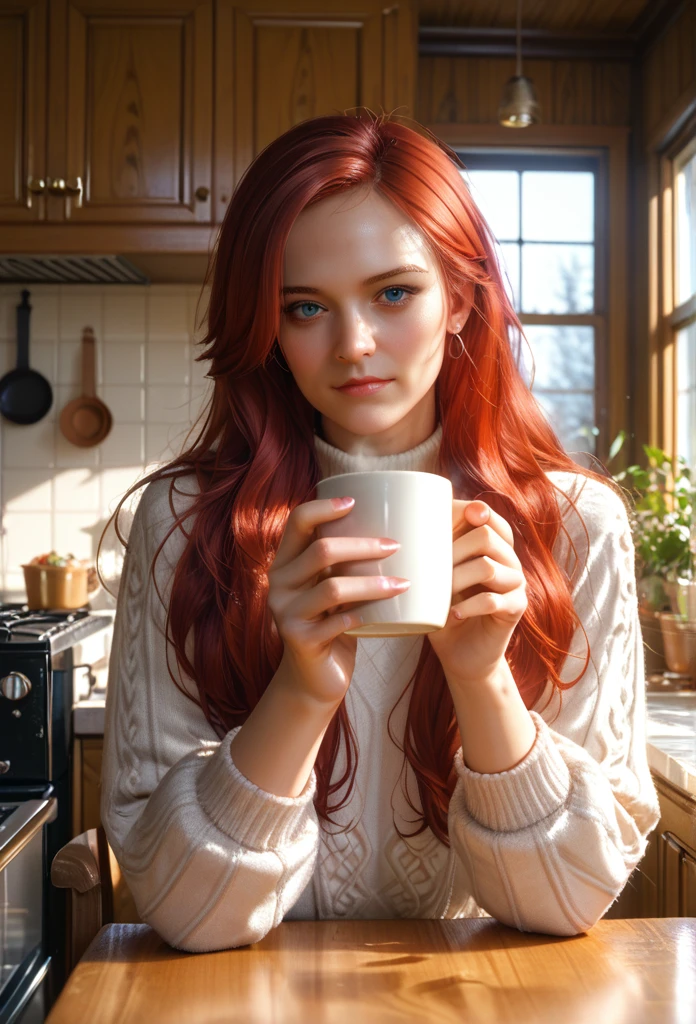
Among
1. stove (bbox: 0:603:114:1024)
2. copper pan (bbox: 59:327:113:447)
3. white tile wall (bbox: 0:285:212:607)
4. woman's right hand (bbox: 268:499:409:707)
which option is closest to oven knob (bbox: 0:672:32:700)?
stove (bbox: 0:603:114:1024)

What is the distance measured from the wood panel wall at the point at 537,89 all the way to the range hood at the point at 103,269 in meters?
1.08

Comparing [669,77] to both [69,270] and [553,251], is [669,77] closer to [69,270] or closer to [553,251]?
[553,251]

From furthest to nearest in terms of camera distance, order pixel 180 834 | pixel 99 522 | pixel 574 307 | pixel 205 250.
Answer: pixel 574 307 < pixel 99 522 < pixel 205 250 < pixel 180 834

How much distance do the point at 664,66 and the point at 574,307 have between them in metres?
0.77

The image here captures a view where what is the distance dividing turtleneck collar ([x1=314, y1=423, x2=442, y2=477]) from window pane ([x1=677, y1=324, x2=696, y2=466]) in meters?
2.18

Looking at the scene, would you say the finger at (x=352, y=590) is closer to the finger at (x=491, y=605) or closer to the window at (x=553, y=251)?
the finger at (x=491, y=605)

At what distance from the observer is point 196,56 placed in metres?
2.81

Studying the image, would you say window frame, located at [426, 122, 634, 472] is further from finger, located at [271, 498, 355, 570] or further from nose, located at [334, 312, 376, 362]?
finger, located at [271, 498, 355, 570]

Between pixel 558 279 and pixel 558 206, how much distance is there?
247 mm

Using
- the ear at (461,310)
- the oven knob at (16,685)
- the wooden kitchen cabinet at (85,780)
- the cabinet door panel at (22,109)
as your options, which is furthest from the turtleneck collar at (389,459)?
the cabinet door panel at (22,109)

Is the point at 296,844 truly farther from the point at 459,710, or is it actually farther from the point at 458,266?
the point at 458,266

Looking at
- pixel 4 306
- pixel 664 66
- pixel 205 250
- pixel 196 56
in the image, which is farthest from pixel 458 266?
pixel 664 66

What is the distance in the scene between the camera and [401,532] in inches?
25.6

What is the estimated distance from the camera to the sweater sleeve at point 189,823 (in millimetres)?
811
